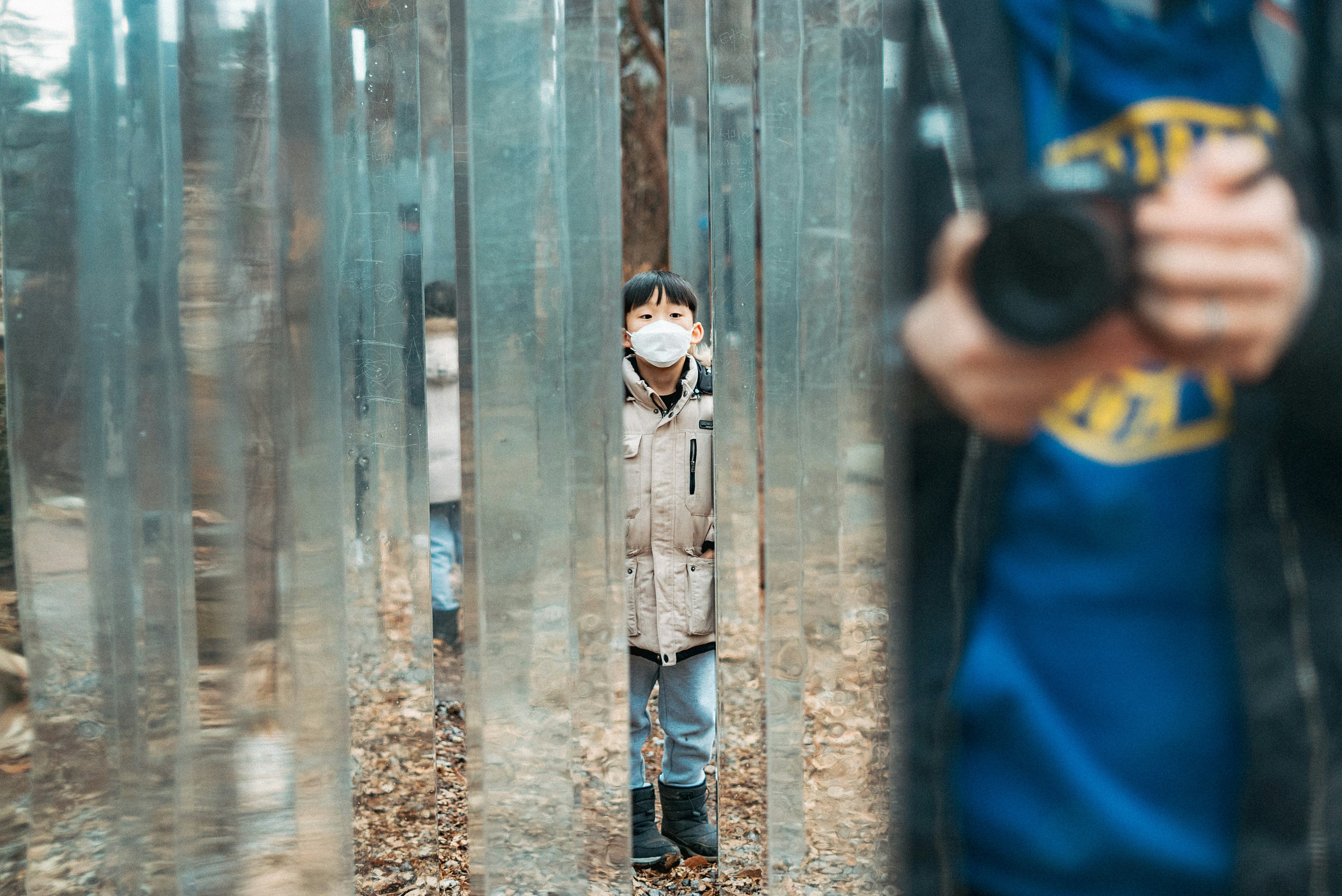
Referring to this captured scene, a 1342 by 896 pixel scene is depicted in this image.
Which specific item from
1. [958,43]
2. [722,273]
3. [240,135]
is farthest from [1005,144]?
[722,273]

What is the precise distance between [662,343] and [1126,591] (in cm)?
219

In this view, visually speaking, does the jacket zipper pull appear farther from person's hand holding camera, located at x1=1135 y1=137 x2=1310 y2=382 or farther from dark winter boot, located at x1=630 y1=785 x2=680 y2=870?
person's hand holding camera, located at x1=1135 y1=137 x2=1310 y2=382

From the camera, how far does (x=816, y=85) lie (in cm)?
163

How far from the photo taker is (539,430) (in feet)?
5.50

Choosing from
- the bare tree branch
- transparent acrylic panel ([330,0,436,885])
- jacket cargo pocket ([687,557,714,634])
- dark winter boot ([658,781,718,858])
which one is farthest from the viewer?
the bare tree branch

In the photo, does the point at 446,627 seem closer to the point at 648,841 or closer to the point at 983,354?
the point at 648,841

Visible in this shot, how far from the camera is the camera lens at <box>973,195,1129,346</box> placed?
0.64 metres

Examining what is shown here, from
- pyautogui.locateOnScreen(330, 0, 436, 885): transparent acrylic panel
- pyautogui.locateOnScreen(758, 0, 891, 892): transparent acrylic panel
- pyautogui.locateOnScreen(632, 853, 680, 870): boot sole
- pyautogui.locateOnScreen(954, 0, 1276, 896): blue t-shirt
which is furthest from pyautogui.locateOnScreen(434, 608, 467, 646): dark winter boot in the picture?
pyautogui.locateOnScreen(954, 0, 1276, 896): blue t-shirt

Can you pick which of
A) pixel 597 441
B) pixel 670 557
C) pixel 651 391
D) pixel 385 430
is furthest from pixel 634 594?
pixel 597 441

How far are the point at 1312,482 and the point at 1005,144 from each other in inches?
10.8

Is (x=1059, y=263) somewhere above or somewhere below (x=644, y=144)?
below

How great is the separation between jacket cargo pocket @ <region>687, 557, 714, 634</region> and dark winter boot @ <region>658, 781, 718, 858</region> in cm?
45

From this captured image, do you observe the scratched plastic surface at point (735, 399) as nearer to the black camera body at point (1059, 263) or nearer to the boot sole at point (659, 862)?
the boot sole at point (659, 862)

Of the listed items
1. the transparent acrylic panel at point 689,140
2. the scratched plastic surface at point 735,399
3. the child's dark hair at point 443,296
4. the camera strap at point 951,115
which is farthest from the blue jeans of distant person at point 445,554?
the camera strap at point 951,115
